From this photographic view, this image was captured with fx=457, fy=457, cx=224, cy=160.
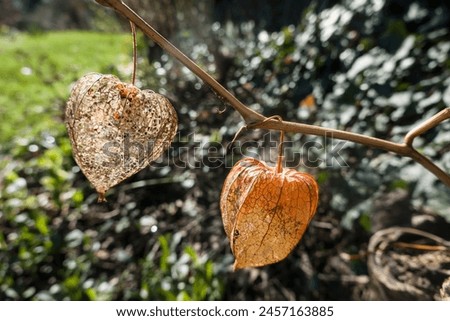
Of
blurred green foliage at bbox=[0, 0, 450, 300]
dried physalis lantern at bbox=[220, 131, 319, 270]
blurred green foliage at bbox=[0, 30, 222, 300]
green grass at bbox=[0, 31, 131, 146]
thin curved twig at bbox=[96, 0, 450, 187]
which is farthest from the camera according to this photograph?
green grass at bbox=[0, 31, 131, 146]

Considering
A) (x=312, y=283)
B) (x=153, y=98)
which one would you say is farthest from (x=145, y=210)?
(x=153, y=98)

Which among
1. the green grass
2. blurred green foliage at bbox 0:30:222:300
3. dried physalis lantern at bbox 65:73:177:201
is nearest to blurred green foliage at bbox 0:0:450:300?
blurred green foliage at bbox 0:30:222:300

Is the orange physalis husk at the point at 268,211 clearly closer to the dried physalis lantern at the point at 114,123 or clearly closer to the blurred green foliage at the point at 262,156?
the dried physalis lantern at the point at 114,123

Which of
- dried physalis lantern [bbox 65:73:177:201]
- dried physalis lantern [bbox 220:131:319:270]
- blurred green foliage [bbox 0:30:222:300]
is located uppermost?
dried physalis lantern [bbox 65:73:177:201]

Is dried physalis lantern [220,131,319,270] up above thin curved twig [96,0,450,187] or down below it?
below

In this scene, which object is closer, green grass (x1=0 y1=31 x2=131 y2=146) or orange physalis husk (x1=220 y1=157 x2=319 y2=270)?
orange physalis husk (x1=220 y1=157 x2=319 y2=270)

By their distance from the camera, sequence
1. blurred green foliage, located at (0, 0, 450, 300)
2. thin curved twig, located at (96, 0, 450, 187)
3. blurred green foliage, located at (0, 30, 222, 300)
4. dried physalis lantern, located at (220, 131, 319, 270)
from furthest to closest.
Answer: blurred green foliage, located at (0, 30, 222, 300)
blurred green foliage, located at (0, 0, 450, 300)
dried physalis lantern, located at (220, 131, 319, 270)
thin curved twig, located at (96, 0, 450, 187)

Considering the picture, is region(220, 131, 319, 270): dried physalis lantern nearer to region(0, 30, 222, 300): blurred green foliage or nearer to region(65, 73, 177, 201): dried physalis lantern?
region(65, 73, 177, 201): dried physalis lantern

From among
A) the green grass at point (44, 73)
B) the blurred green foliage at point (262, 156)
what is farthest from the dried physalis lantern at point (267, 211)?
the green grass at point (44, 73)
